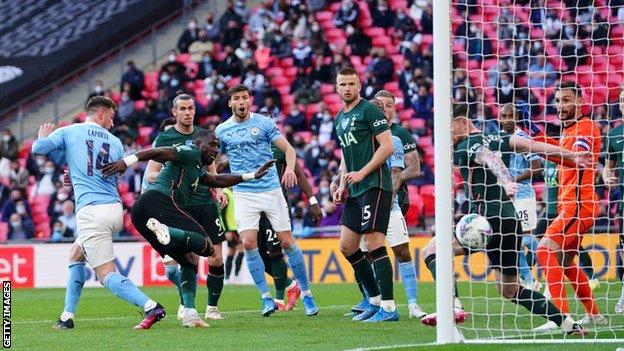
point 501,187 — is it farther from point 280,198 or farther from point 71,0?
point 71,0

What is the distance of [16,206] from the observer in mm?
25656

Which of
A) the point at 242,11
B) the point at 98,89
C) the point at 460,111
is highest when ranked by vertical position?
the point at 242,11

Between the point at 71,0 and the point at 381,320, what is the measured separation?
75.3ft

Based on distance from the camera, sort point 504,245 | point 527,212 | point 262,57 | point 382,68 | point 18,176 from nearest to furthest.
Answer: point 504,245 → point 527,212 → point 382,68 → point 18,176 → point 262,57

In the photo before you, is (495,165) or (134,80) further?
(134,80)

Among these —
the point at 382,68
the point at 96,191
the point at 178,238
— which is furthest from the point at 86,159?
the point at 382,68

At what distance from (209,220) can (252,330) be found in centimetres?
225

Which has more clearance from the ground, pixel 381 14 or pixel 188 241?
pixel 381 14

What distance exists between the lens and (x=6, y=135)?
27859 mm

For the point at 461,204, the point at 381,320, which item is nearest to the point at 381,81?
the point at 461,204

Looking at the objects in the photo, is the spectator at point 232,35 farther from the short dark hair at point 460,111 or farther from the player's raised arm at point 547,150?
the player's raised arm at point 547,150

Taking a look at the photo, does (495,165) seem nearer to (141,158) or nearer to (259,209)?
(141,158)

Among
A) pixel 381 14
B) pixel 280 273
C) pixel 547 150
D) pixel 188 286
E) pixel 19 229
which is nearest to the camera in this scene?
pixel 547 150

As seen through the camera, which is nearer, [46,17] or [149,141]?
[149,141]
